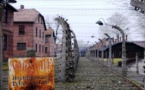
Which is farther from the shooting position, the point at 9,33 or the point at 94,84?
the point at 9,33

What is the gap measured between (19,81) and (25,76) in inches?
5.5

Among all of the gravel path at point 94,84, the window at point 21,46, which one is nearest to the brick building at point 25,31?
the window at point 21,46

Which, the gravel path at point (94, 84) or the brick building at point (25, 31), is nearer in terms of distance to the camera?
the gravel path at point (94, 84)

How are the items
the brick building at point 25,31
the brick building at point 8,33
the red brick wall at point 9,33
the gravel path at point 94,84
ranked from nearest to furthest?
1. the gravel path at point 94,84
2. the brick building at point 8,33
3. the red brick wall at point 9,33
4. the brick building at point 25,31

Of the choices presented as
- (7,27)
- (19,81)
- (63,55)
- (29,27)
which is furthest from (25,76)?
(29,27)

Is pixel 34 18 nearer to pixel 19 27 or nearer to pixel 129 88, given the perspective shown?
pixel 19 27

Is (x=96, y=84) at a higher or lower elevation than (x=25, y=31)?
lower

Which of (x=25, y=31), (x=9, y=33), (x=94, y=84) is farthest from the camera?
(x=25, y=31)

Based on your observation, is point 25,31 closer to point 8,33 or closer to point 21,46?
point 21,46

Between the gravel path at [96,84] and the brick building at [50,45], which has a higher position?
the brick building at [50,45]

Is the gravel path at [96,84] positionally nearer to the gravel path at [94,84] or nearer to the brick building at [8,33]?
the gravel path at [94,84]
